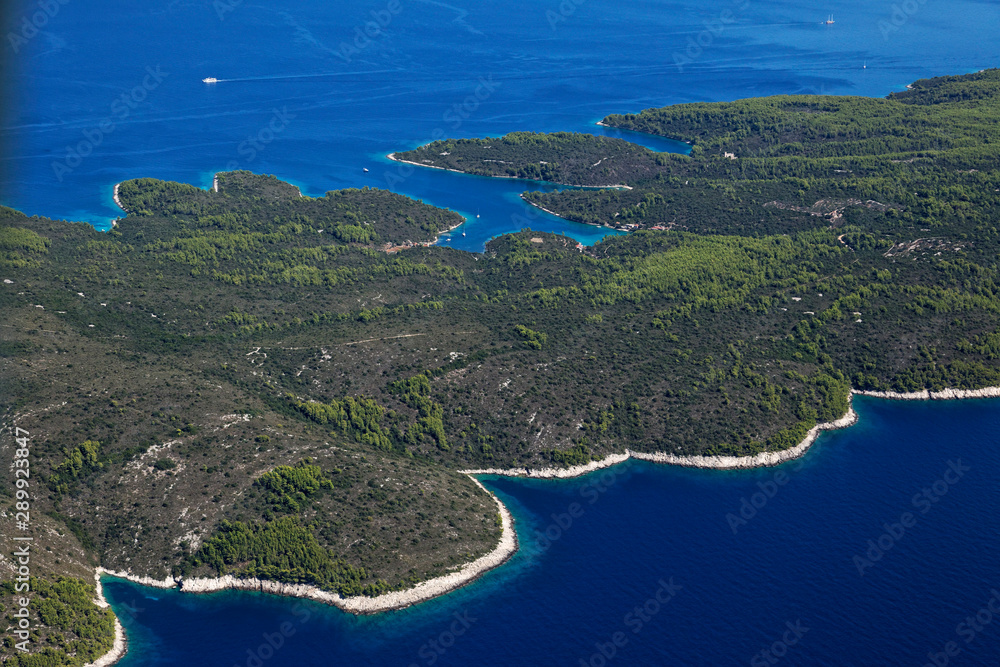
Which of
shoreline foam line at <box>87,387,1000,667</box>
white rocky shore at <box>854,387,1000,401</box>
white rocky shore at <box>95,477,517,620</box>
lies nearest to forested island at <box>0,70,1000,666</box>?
white rocky shore at <box>95,477,517,620</box>

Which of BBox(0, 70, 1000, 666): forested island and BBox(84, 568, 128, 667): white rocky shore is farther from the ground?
BBox(0, 70, 1000, 666): forested island

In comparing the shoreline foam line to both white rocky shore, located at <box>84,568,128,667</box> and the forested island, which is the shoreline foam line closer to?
white rocky shore, located at <box>84,568,128,667</box>

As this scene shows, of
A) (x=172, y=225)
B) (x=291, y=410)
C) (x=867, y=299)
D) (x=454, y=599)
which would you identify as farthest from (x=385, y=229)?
(x=454, y=599)

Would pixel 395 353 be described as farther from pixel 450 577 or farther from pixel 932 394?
pixel 932 394

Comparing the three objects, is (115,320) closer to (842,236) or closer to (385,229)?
(385,229)

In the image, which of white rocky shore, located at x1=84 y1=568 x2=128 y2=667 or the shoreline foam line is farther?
the shoreline foam line

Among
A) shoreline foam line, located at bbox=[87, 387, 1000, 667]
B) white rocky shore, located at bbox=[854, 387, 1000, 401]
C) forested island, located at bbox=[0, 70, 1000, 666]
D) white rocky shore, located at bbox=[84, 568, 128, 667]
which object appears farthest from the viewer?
white rocky shore, located at bbox=[854, 387, 1000, 401]
